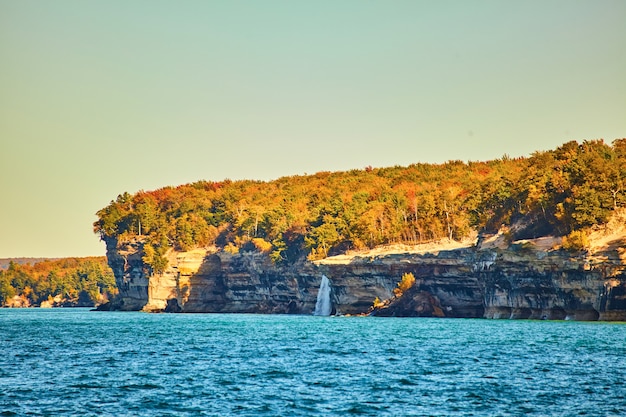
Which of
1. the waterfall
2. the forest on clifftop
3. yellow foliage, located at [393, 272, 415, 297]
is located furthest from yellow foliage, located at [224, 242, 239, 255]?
yellow foliage, located at [393, 272, 415, 297]

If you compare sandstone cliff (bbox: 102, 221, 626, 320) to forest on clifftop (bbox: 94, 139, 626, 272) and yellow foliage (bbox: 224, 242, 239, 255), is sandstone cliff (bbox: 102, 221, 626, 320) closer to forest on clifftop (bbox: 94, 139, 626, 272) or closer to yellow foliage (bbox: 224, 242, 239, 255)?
yellow foliage (bbox: 224, 242, 239, 255)

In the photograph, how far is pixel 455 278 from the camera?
9725 centimetres

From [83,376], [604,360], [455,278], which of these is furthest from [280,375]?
[455,278]

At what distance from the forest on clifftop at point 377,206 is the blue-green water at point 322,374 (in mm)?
23061

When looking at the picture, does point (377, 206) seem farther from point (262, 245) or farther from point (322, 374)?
point (322, 374)

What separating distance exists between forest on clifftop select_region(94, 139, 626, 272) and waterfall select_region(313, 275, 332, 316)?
5.53 meters

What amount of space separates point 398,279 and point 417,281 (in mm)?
3244

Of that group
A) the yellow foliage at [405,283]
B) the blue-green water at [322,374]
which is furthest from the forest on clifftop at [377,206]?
the blue-green water at [322,374]

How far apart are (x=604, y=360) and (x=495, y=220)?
186 ft

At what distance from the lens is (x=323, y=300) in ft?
381

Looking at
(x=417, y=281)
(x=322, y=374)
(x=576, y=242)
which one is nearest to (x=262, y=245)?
(x=417, y=281)

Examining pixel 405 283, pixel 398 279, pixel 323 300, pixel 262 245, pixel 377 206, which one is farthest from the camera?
pixel 262 245

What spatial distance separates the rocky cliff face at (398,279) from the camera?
3147 inches

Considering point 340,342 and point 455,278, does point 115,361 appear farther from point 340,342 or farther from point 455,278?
point 455,278
